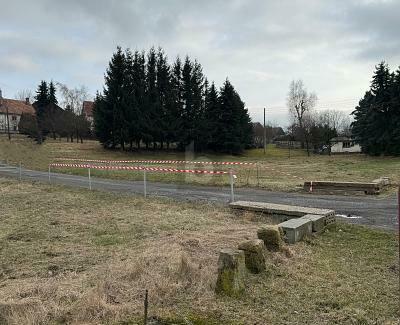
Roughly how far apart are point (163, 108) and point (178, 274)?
1955 inches

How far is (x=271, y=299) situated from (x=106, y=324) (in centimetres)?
195

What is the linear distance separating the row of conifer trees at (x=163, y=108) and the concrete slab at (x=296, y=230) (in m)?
44.7

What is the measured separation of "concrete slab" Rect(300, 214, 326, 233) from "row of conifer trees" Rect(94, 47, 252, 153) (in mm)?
44051

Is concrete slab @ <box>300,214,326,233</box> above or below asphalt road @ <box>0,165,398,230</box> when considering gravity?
above

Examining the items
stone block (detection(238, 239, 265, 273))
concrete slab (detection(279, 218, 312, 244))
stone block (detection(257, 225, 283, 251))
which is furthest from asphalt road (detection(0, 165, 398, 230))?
stone block (detection(238, 239, 265, 273))

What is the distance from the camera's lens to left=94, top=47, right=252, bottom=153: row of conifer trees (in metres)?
52.7

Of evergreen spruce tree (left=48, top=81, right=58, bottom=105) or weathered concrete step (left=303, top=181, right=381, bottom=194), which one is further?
evergreen spruce tree (left=48, top=81, right=58, bottom=105)

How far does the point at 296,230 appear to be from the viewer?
803 cm

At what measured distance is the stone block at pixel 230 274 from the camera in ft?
17.4

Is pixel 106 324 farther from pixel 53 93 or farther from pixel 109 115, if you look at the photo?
pixel 53 93

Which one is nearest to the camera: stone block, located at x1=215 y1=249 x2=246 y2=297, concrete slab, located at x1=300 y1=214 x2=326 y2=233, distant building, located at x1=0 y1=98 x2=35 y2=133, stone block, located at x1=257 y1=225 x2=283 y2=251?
stone block, located at x1=215 y1=249 x2=246 y2=297

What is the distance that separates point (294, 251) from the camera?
730 cm

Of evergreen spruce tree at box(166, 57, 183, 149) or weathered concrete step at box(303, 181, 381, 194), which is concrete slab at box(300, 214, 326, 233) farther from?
evergreen spruce tree at box(166, 57, 183, 149)

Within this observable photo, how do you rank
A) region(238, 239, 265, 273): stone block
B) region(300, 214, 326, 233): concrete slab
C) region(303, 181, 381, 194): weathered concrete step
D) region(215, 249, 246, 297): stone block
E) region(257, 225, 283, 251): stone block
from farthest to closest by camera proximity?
region(303, 181, 381, 194): weathered concrete step < region(300, 214, 326, 233): concrete slab < region(257, 225, 283, 251): stone block < region(238, 239, 265, 273): stone block < region(215, 249, 246, 297): stone block
